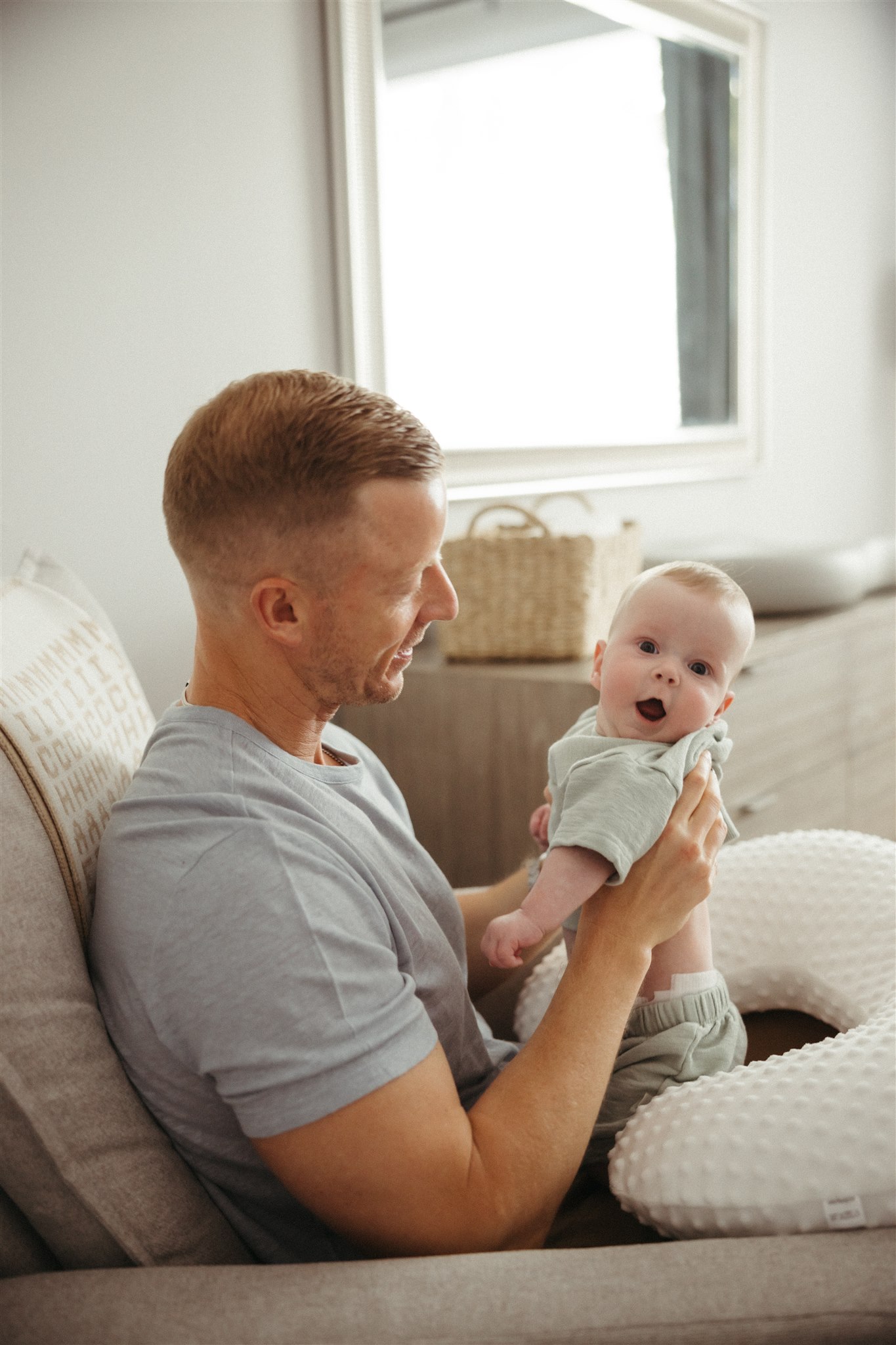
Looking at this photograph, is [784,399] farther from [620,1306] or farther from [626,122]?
[620,1306]

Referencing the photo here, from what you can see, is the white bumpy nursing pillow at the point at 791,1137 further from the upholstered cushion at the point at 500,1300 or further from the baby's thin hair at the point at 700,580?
the baby's thin hair at the point at 700,580

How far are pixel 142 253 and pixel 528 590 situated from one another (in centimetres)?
78

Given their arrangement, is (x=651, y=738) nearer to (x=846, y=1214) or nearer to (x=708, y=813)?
(x=708, y=813)

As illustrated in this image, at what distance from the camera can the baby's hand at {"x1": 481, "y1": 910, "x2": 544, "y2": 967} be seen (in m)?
0.97

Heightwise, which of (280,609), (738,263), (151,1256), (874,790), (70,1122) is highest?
(738,263)

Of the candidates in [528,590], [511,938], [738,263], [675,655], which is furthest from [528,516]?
[738,263]

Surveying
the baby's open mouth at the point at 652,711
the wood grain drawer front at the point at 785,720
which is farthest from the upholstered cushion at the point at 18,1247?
the wood grain drawer front at the point at 785,720

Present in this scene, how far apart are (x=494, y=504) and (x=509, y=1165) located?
4.02 feet

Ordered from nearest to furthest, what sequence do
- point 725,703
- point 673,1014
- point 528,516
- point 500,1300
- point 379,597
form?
point 500,1300 → point 379,597 → point 673,1014 → point 725,703 → point 528,516

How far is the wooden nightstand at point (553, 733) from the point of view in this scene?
1.84 meters

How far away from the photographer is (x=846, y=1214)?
812 mm

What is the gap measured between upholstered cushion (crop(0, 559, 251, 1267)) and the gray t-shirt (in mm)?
28


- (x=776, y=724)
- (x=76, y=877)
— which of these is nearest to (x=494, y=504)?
(x=776, y=724)

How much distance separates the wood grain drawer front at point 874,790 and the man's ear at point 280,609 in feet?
6.27
